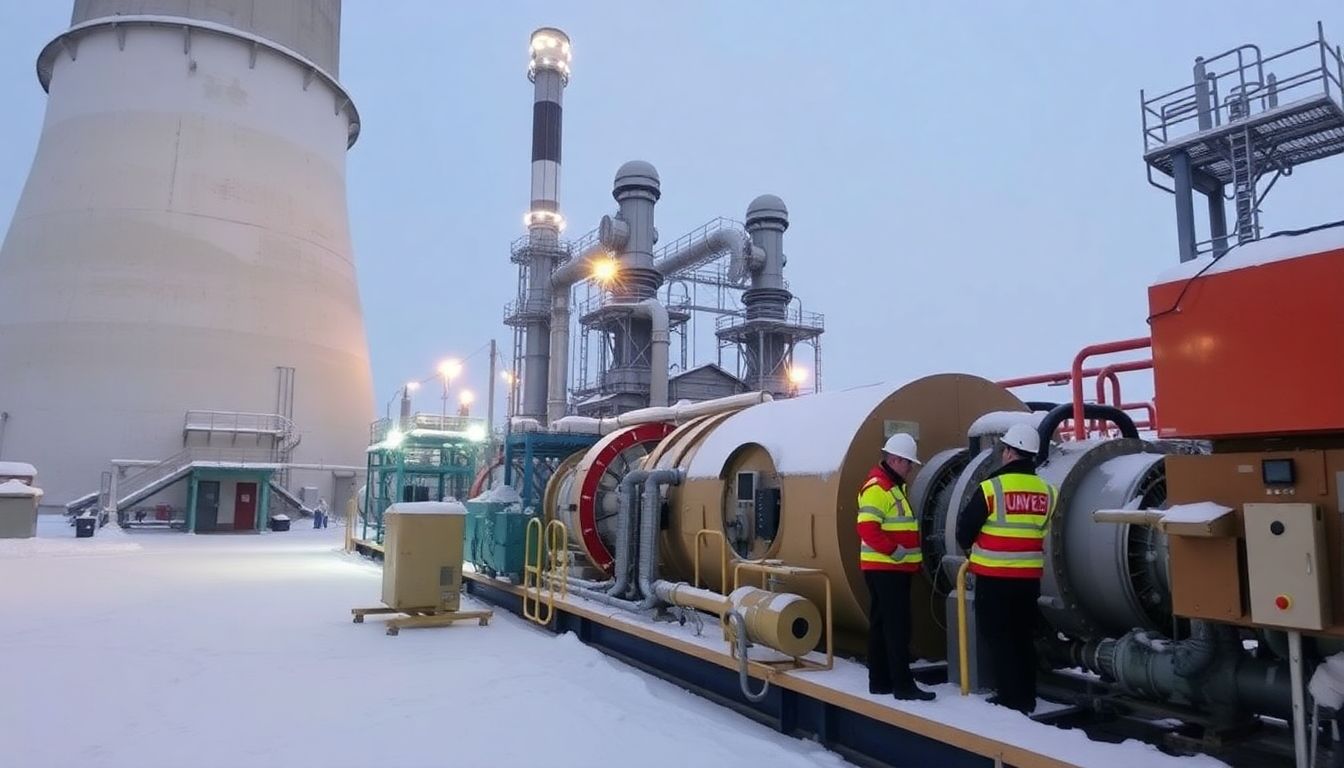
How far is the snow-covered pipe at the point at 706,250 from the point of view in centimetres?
2652

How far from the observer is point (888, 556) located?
17.0 ft

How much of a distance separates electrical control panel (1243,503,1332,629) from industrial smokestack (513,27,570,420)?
2640 cm

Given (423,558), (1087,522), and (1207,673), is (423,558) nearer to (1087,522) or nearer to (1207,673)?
(1087,522)

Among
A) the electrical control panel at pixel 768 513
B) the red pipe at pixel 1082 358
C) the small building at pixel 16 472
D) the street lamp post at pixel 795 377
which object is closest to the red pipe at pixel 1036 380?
the red pipe at pixel 1082 358

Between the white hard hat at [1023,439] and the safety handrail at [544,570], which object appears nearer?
the white hard hat at [1023,439]

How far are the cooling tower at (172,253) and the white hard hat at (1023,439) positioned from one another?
32.8 metres

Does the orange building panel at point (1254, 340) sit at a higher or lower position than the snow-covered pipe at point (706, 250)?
lower

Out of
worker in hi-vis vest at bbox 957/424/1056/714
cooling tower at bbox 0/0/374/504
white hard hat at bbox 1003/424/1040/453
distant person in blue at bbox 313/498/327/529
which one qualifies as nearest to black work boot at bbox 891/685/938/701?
worker in hi-vis vest at bbox 957/424/1056/714

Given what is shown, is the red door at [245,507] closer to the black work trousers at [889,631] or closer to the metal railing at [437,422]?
the metal railing at [437,422]

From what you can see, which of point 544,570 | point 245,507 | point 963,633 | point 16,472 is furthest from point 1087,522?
point 245,507

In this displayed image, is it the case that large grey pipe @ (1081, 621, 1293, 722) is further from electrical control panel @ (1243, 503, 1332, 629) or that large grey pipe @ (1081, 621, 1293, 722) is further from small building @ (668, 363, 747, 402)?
small building @ (668, 363, 747, 402)

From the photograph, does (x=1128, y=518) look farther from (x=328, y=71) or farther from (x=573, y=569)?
(x=328, y=71)

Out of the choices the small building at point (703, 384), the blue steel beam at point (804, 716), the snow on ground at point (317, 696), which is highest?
the small building at point (703, 384)

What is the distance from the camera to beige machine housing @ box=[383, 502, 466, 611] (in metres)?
10.0
